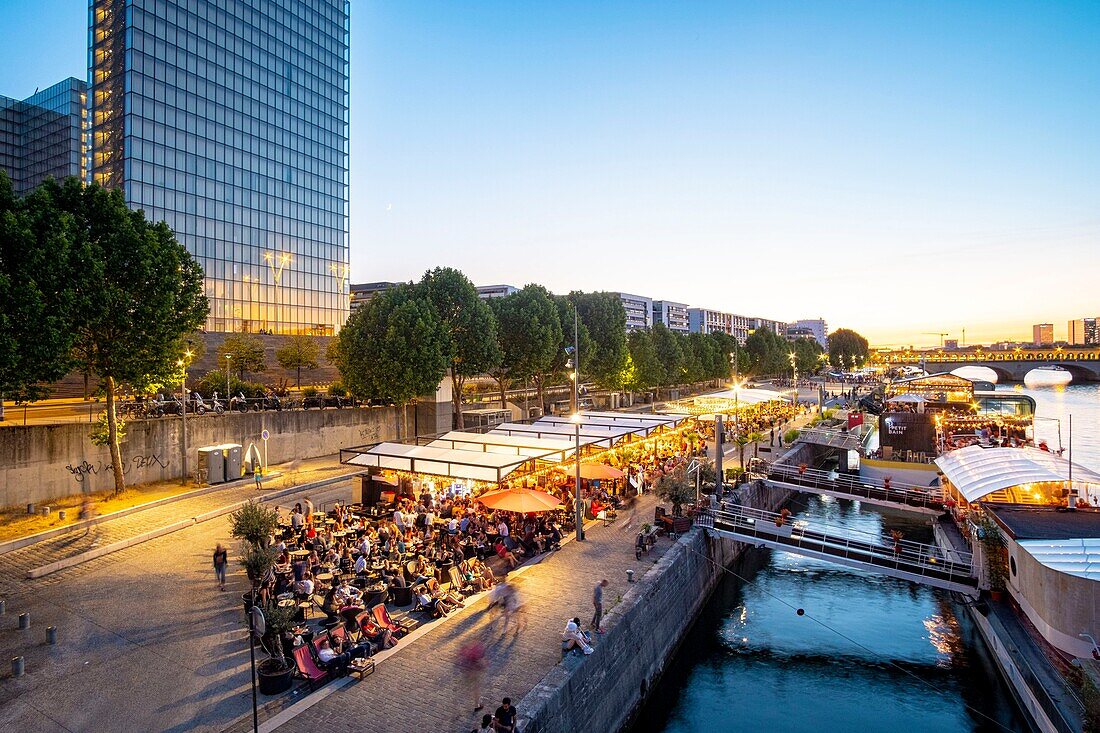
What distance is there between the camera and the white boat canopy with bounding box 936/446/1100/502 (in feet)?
78.5

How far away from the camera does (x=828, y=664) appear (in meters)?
20.7

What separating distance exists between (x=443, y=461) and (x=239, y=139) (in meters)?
66.2

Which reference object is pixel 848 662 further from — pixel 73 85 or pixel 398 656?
pixel 73 85

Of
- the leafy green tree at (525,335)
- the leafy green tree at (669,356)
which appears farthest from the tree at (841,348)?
the leafy green tree at (525,335)

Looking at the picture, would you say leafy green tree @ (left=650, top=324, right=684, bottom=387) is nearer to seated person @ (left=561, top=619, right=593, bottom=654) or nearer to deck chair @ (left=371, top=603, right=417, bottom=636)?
deck chair @ (left=371, top=603, right=417, bottom=636)

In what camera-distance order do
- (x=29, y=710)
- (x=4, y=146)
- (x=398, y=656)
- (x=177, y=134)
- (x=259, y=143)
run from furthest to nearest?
(x=4, y=146)
(x=259, y=143)
(x=177, y=134)
(x=398, y=656)
(x=29, y=710)

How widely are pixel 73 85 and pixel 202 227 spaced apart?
3847 cm

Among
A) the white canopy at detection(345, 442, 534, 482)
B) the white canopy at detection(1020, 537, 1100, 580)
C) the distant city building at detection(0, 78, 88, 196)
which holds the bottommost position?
the white canopy at detection(1020, 537, 1100, 580)

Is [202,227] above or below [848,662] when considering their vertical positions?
above

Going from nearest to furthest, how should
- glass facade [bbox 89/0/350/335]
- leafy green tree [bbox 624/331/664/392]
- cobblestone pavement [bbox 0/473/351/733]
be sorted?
cobblestone pavement [bbox 0/473/351/733]
glass facade [bbox 89/0/350/335]
leafy green tree [bbox 624/331/664/392]

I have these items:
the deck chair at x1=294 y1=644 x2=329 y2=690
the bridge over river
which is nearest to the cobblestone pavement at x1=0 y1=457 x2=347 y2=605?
the deck chair at x1=294 y1=644 x2=329 y2=690

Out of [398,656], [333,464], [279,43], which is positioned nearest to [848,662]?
[398,656]

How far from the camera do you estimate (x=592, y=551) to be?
A: 22109 millimetres

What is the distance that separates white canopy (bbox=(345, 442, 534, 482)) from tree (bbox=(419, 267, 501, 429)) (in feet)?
69.6
